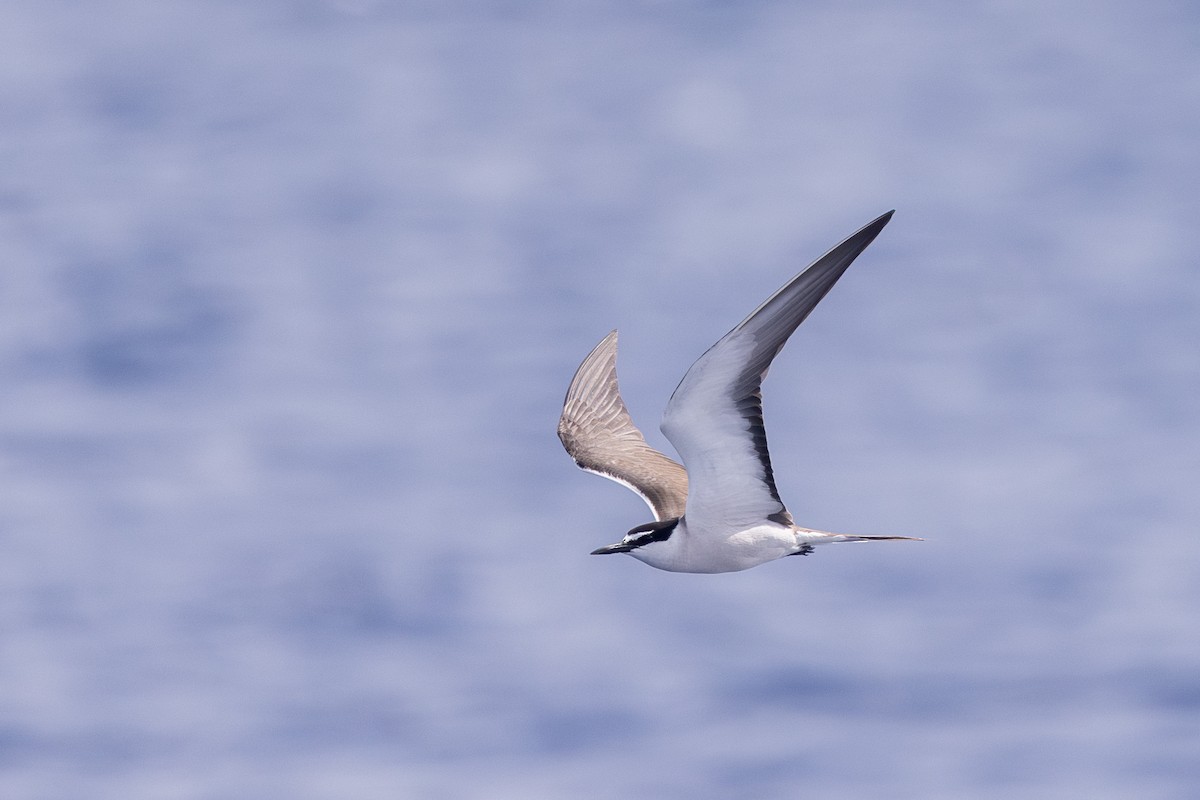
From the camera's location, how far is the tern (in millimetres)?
17547

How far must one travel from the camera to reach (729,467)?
64.1 ft

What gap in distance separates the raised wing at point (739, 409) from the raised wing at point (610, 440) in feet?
7.56

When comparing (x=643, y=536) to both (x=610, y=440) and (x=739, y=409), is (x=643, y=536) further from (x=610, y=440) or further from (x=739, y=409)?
(x=610, y=440)

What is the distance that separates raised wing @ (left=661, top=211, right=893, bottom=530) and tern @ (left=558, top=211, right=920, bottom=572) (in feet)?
0.04

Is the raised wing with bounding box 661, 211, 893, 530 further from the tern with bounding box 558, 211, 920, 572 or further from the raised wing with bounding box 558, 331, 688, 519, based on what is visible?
the raised wing with bounding box 558, 331, 688, 519

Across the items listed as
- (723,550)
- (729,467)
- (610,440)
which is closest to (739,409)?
(729,467)

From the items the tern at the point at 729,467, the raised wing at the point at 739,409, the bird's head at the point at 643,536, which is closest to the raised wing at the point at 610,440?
the tern at the point at 729,467

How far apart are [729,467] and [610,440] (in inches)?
233

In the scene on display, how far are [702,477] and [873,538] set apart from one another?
7.27 ft

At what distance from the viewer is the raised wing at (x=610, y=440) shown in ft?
75.6

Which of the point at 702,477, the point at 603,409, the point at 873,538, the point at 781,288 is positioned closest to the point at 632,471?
the point at 603,409

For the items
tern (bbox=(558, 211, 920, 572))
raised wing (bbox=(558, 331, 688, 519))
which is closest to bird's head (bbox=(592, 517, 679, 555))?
tern (bbox=(558, 211, 920, 572))

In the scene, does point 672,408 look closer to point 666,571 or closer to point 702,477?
point 702,477

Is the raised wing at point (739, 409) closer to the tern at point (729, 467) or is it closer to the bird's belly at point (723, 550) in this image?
the tern at point (729, 467)
